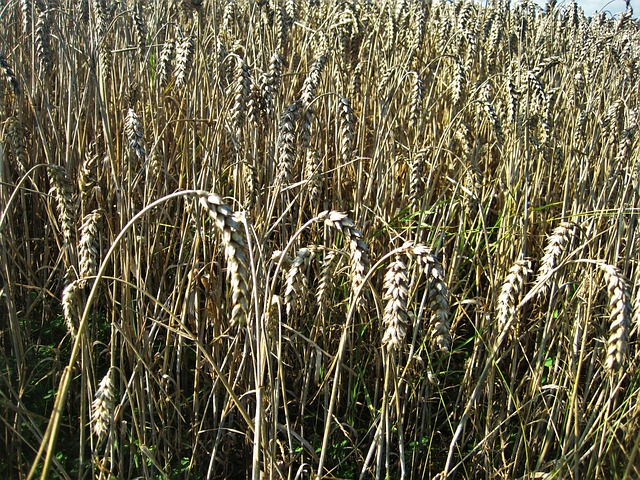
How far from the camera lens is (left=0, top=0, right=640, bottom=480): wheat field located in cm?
122

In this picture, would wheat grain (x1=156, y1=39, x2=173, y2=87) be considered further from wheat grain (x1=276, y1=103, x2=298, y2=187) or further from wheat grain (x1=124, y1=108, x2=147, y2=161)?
wheat grain (x1=276, y1=103, x2=298, y2=187)

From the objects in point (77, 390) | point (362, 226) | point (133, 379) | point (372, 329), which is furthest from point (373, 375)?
point (77, 390)

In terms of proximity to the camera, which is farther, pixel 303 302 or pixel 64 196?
pixel 303 302

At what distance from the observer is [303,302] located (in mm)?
1540

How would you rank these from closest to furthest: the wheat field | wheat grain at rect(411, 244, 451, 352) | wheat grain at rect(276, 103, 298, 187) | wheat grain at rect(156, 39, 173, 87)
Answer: wheat grain at rect(411, 244, 451, 352) < the wheat field < wheat grain at rect(276, 103, 298, 187) < wheat grain at rect(156, 39, 173, 87)

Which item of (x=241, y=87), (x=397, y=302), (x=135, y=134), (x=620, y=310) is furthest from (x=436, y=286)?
(x=135, y=134)

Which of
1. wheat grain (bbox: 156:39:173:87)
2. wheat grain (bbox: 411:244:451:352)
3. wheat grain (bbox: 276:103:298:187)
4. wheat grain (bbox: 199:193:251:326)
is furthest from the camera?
wheat grain (bbox: 156:39:173:87)

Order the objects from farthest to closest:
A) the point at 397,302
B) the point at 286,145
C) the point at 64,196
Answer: the point at 286,145, the point at 64,196, the point at 397,302

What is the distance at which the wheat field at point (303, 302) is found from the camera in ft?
4.01

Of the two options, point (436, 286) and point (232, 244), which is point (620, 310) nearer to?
point (436, 286)

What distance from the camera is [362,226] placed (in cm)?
192

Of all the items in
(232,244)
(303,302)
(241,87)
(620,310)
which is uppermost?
(241,87)

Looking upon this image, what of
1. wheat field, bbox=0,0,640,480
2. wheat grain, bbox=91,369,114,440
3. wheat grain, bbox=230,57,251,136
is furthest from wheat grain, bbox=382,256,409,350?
wheat grain, bbox=230,57,251,136

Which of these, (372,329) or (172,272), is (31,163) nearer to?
(172,272)
